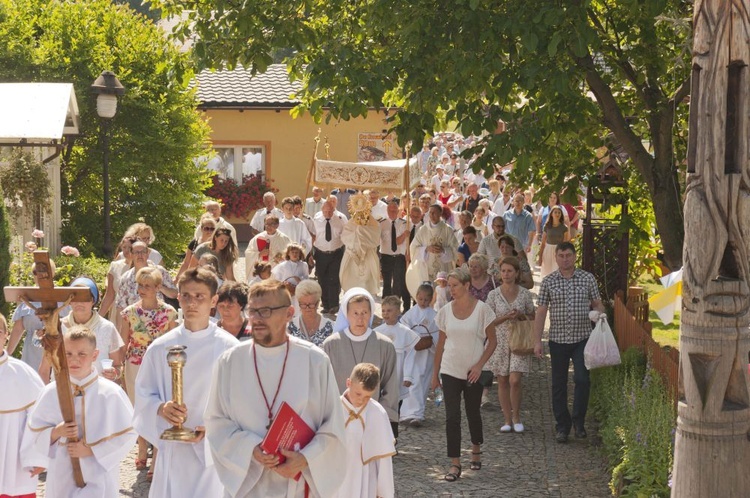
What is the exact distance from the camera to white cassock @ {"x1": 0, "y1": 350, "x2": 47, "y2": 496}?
7.99 m

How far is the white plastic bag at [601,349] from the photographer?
36.8 feet

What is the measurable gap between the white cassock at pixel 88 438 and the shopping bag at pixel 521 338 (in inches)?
204

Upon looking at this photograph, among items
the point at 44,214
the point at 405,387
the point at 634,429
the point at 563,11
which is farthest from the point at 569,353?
the point at 44,214

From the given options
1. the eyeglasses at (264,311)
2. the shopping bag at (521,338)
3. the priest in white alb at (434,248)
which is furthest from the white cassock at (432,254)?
the eyeglasses at (264,311)

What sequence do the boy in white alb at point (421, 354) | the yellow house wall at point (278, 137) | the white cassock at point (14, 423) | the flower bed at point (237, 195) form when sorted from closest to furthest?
1. the white cassock at point (14, 423)
2. the boy in white alb at point (421, 354)
3. the flower bed at point (237, 195)
4. the yellow house wall at point (278, 137)

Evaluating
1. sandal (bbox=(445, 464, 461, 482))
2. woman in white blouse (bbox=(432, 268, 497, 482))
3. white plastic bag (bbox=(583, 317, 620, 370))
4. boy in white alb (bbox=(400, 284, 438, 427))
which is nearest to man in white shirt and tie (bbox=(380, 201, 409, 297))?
boy in white alb (bbox=(400, 284, 438, 427))

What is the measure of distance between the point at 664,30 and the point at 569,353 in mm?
5076

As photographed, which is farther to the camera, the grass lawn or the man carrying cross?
the grass lawn

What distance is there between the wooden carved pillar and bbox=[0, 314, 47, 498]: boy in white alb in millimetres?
4011

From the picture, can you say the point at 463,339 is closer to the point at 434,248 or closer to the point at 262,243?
the point at 262,243

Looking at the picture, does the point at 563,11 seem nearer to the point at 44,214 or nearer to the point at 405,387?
the point at 405,387

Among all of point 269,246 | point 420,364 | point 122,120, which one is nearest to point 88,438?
point 420,364

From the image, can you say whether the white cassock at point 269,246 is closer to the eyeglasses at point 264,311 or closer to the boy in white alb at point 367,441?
the boy in white alb at point 367,441

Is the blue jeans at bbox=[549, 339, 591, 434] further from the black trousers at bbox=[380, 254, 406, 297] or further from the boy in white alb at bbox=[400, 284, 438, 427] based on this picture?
the black trousers at bbox=[380, 254, 406, 297]
